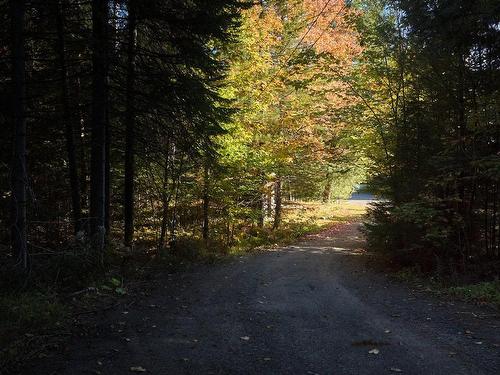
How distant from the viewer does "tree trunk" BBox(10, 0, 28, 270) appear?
675cm

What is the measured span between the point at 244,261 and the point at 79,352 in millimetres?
8759

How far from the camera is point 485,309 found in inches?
301

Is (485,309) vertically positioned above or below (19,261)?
below

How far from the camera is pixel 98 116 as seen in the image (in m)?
9.02

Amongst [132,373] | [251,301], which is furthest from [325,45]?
[132,373]

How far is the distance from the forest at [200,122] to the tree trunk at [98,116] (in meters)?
0.03

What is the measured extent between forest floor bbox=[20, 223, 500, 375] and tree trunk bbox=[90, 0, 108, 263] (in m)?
1.92

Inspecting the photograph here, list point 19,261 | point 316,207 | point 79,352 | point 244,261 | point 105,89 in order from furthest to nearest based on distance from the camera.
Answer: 1. point 316,207
2. point 244,261
3. point 105,89
4. point 19,261
5. point 79,352

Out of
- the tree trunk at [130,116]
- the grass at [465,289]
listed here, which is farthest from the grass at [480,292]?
the tree trunk at [130,116]

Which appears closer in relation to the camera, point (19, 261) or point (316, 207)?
point (19, 261)

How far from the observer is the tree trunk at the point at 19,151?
6.75 metres

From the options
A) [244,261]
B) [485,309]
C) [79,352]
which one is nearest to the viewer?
[79,352]

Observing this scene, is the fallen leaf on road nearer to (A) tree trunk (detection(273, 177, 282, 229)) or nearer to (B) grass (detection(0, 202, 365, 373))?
(B) grass (detection(0, 202, 365, 373))

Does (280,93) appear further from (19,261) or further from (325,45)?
(19,261)
